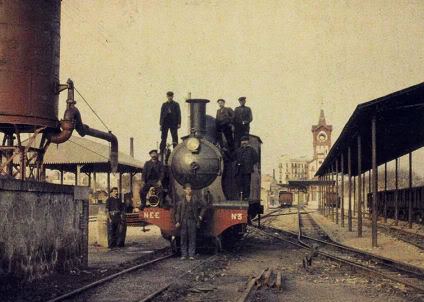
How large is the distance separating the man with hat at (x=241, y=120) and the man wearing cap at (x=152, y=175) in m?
2.33

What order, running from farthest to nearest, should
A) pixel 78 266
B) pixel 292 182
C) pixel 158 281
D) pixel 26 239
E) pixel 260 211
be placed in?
pixel 292 182, pixel 260 211, pixel 78 266, pixel 158 281, pixel 26 239

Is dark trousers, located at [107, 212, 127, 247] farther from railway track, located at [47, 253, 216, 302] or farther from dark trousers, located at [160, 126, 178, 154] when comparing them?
railway track, located at [47, 253, 216, 302]

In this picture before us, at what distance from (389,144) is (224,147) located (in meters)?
11.9

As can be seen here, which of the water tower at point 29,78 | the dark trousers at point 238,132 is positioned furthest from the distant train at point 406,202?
the water tower at point 29,78

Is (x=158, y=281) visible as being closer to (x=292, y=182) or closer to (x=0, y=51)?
(x=0, y=51)

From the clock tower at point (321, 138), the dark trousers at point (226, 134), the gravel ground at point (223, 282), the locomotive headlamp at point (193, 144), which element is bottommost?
the gravel ground at point (223, 282)

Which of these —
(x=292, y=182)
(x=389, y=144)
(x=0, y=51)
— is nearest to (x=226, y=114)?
(x=0, y=51)

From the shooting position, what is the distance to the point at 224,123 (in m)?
14.5

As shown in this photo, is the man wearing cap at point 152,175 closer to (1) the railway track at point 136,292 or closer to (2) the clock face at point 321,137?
(1) the railway track at point 136,292

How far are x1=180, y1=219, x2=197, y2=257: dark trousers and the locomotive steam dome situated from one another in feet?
3.53

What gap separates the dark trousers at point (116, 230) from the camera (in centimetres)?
1480

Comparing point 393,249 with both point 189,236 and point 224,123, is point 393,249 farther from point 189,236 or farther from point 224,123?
point 189,236

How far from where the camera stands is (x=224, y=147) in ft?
47.2

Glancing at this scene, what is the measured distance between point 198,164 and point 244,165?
1.19 meters
